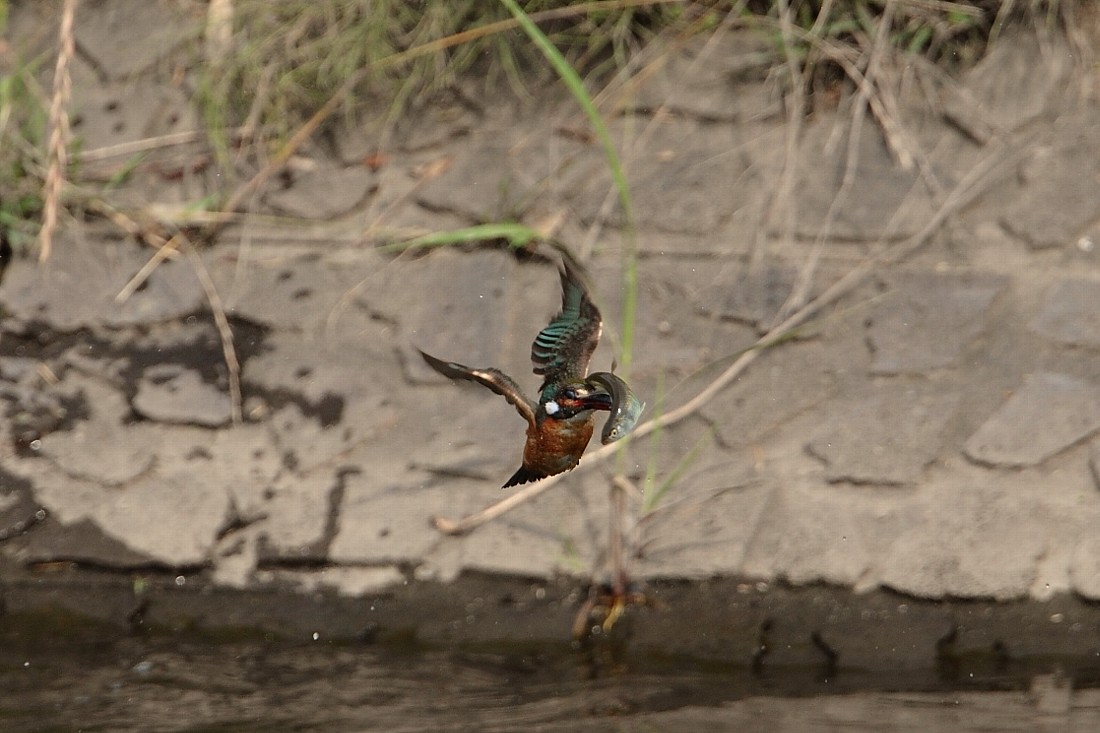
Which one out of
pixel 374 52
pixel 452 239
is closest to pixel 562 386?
pixel 452 239

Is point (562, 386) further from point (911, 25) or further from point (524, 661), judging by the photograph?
point (911, 25)

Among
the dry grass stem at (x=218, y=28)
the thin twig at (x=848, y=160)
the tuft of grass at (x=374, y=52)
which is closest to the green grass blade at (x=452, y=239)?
the tuft of grass at (x=374, y=52)

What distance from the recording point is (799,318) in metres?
2.44

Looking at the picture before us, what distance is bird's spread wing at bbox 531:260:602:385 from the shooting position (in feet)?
3.23

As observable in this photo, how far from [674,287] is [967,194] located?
646mm

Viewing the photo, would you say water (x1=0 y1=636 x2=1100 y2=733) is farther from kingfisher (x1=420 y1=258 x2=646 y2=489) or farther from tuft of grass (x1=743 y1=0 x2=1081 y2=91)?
tuft of grass (x1=743 y1=0 x2=1081 y2=91)

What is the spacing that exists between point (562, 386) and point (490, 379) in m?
0.06

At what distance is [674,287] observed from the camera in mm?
2484

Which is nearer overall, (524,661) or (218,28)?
(524,661)

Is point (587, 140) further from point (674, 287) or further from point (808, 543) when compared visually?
point (808, 543)

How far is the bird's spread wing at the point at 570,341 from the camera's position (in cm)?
98

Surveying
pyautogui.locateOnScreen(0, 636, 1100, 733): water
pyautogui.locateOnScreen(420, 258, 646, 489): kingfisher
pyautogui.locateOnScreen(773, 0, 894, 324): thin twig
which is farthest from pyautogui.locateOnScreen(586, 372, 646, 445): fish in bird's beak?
pyautogui.locateOnScreen(773, 0, 894, 324): thin twig

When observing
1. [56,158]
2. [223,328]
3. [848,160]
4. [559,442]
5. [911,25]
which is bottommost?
[559,442]

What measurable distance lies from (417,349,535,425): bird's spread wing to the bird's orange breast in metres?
0.02
